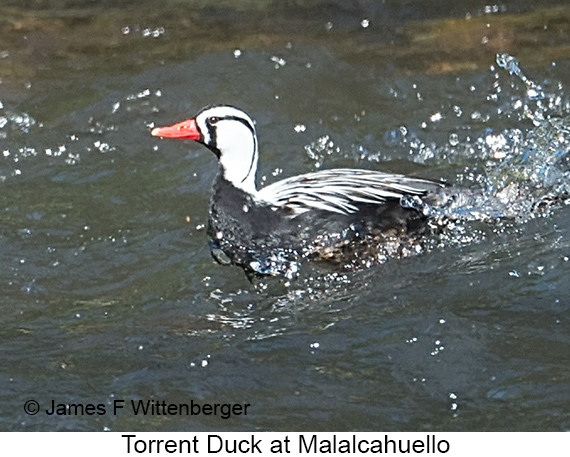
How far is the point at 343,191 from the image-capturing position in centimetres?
717

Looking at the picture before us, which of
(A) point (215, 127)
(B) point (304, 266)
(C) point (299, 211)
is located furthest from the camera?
→ (A) point (215, 127)

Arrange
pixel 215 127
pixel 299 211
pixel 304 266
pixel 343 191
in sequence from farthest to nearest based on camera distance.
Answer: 1. pixel 215 127
2. pixel 343 191
3. pixel 299 211
4. pixel 304 266

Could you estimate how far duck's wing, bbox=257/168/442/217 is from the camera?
708 cm

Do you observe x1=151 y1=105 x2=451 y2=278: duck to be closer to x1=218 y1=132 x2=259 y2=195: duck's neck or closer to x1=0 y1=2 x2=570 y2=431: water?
x1=218 y1=132 x2=259 y2=195: duck's neck

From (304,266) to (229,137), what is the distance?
1.10 meters

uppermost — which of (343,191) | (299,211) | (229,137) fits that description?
(229,137)

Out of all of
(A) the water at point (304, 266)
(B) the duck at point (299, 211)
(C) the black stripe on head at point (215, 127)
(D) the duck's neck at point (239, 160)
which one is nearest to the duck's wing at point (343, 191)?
(B) the duck at point (299, 211)

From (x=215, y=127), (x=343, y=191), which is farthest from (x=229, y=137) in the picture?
(x=343, y=191)

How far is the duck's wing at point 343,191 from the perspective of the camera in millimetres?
7078

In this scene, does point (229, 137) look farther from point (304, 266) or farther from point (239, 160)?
point (304, 266)

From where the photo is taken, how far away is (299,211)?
7055 millimetres

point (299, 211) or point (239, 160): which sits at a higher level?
point (239, 160)

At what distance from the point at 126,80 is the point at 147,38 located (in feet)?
2.70

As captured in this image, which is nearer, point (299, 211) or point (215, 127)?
point (299, 211)
